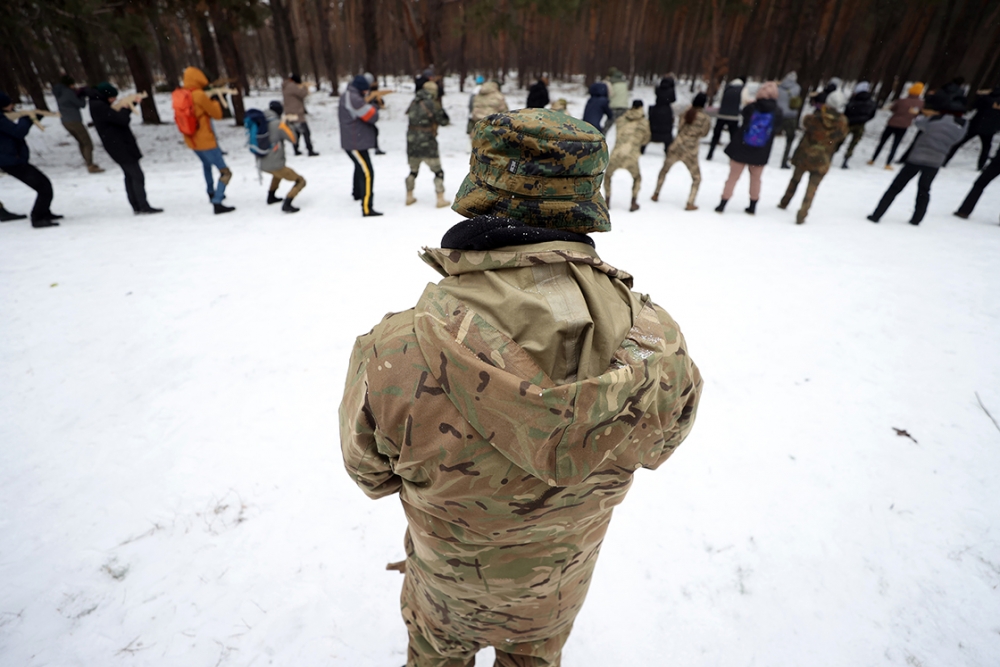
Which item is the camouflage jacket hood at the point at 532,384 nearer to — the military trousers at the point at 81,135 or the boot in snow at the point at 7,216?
the boot in snow at the point at 7,216

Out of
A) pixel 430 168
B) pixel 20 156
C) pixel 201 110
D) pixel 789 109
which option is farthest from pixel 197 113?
pixel 789 109

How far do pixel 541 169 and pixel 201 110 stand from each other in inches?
276

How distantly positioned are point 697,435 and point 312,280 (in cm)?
398

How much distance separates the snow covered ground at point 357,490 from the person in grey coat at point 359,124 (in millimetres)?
1599

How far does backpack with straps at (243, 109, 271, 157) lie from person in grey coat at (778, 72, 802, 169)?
10230 millimetres

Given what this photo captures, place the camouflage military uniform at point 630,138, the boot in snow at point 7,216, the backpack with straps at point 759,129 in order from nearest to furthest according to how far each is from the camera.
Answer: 1. the boot in snow at point 7,216
2. the backpack with straps at point 759,129
3. the camouflage military uniform at point 630,138

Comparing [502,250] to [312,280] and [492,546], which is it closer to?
[492,546]

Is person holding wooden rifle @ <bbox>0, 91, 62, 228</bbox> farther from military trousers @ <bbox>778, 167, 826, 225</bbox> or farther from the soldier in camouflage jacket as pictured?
Result: military trousers @ <bbox>778, 167, 826, 225</bbox>

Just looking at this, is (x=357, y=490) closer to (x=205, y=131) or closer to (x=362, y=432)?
(x=362, y=432)

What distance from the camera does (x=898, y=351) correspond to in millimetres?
3684

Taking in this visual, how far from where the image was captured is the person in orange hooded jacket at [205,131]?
567 centimetres

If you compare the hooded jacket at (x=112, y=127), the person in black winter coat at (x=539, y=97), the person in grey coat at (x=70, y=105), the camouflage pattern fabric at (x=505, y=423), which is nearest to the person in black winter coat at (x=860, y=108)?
the person in black winter coat at (x=539, y=97)

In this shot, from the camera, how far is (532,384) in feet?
2.35

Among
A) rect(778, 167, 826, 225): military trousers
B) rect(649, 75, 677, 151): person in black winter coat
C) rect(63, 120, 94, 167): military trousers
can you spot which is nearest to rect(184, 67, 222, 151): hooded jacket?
rect(63, 120, 94, 167): military trousers
